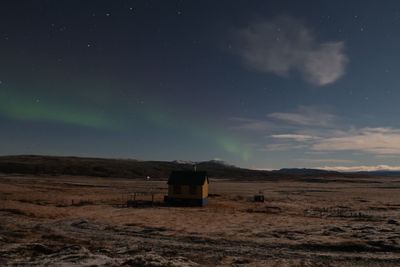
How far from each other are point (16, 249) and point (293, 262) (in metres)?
15.9

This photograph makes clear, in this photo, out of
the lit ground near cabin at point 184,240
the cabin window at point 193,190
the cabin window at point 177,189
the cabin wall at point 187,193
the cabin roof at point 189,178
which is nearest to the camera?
the lit ground near cabin at point 184,240

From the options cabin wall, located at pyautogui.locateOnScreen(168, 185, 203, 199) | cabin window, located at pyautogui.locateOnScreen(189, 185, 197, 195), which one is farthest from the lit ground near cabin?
cabin window, located at pyautogui.locateOnScreen(189, 185, 197, 195)

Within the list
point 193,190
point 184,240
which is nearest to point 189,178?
point 193,190

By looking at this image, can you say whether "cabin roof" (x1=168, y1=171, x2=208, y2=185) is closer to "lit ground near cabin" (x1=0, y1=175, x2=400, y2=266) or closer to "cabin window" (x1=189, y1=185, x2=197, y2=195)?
"cabin window" (x1=189, y1=185, x2=197, y2=195)

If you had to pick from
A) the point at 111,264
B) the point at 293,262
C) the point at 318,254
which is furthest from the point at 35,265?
the point at 318,254

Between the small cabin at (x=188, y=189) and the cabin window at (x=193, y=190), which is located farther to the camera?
the cabin window at (x=193, y=190)

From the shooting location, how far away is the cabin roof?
54.8 m

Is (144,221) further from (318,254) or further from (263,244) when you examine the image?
(318,254)

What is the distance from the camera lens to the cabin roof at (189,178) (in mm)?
54812

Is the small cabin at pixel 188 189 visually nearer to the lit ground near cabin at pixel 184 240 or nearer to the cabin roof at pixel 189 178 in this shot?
the cabin roof at pixel 189 178

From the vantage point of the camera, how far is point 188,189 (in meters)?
54.5

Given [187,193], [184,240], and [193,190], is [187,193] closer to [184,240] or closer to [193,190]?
[193,190]

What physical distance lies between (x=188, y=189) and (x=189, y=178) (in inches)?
71.0

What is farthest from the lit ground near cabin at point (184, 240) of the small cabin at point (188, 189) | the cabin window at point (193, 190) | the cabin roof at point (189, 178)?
the cabin roof at point (189, 178)
